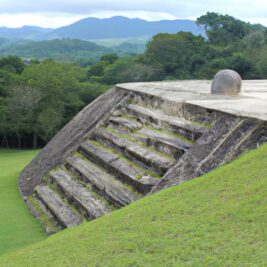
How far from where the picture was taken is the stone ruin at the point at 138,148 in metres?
6.34

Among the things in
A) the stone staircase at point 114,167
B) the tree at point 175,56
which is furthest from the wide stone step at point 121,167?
the tree at point 175,56

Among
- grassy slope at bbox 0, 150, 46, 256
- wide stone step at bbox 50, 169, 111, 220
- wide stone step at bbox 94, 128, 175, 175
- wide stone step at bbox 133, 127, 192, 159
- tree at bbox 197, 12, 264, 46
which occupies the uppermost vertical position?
→ tree at bbox 197, 12, 264, 46

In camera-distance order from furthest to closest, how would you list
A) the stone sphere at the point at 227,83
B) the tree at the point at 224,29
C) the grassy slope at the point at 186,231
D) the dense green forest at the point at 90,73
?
the tree at the point at 224,29 → the dense green forest at the point at 90,73 → the stone sphere at the point at 227,83 → the grassy slope at the point at 186,231

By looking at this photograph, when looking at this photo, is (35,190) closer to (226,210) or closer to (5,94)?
(226,210)

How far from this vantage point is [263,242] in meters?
3.50

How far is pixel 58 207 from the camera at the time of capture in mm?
8156

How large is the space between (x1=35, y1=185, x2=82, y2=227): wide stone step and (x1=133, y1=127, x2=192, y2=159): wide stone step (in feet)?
5.97

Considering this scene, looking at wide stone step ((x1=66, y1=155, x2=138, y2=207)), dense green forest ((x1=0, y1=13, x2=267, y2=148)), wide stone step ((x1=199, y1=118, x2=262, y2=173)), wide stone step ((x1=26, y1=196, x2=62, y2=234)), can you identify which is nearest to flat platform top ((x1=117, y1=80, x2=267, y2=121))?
wide stone step ((x1=199, y1=118, x2=262, y2=173))

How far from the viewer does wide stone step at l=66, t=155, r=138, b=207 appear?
6953 millimetres

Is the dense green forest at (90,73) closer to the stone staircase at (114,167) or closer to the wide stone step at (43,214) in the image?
the stone staircase at (114,167)

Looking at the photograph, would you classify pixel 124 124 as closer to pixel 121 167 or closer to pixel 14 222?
pixel 121 167

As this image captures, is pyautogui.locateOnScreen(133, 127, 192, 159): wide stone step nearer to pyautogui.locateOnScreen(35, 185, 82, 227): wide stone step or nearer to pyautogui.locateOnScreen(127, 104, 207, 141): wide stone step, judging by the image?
pyautogui.locateOnScreen(127, 104, 207, 141): wide stone step

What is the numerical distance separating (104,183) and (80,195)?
1.72 ft

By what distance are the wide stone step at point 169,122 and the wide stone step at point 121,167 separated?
39.4 inches
